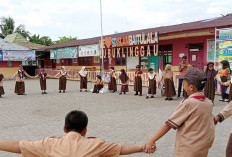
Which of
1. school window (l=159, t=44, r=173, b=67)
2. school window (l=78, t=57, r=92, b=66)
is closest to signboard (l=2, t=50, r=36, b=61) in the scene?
school window (l=78, t=57, r=92, b=66)

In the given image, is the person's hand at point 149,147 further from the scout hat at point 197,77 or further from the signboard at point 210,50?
the signboard at point 210,50

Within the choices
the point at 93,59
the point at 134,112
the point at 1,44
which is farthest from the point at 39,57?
the point at 134,112

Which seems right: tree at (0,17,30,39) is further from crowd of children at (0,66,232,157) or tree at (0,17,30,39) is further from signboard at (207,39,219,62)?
crowd of children at (0,66,232,157)

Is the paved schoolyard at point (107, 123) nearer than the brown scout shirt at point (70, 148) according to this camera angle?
No

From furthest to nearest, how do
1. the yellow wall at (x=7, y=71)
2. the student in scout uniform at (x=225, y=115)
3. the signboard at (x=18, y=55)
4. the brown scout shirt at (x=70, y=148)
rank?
1. the yellow wall at (x=7, y=71)
2. the signboard at (x=18, y=55)
3. the student in scout uniform at (x=225, y=115)
4. the brown scout shirt at (x=70, y=148)

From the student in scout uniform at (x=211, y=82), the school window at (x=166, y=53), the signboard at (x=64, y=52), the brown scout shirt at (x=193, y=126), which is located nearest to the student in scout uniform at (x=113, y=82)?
the school window at (x=166, y=53)

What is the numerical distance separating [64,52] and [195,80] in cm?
2144

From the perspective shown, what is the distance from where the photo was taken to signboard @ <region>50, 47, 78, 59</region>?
21062 mm

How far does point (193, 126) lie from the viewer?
2080mm

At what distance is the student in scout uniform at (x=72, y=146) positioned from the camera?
1.66 metres

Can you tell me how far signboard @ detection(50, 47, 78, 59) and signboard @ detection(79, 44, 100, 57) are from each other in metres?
1.07

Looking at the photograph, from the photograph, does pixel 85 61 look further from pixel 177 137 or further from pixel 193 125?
pixel 193 125

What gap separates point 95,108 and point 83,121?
253 inches

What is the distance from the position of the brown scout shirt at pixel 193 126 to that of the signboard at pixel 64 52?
19.4 meters
